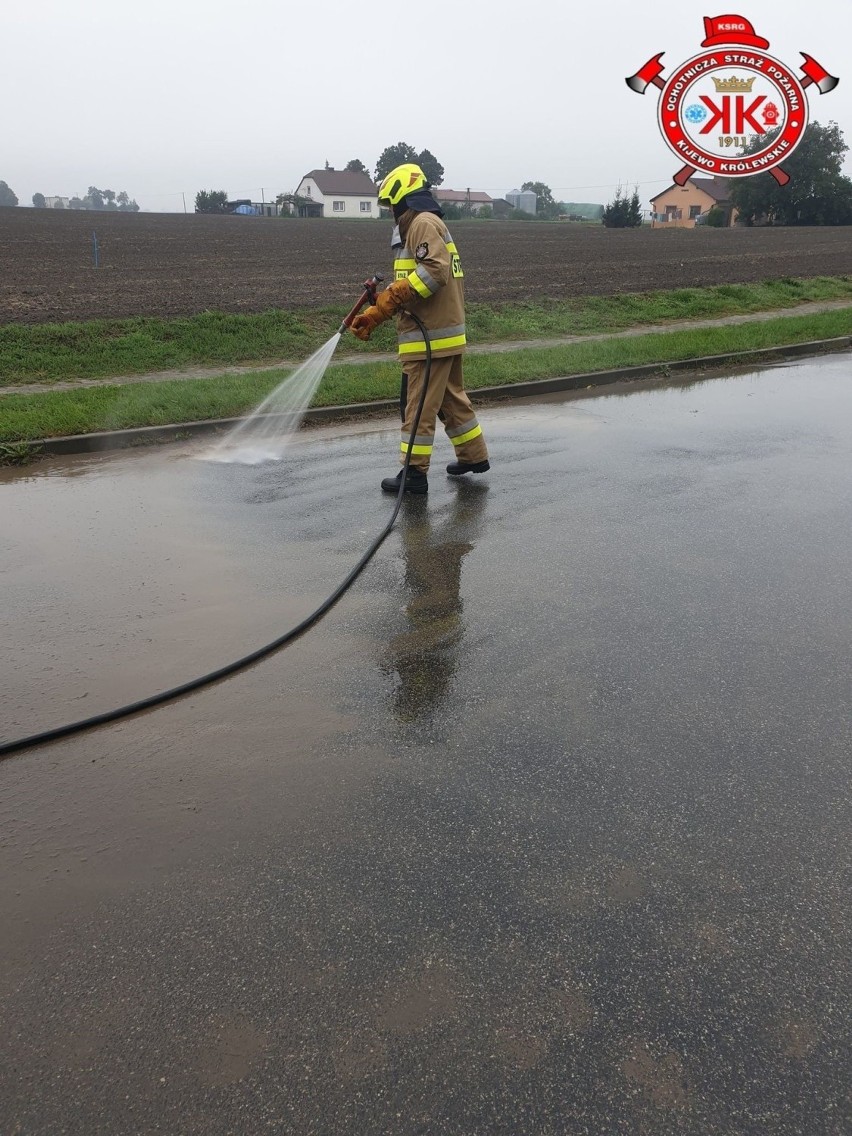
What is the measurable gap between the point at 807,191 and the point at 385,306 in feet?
249

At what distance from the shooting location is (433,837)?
2.85m

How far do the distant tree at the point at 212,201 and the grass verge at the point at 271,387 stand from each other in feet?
345

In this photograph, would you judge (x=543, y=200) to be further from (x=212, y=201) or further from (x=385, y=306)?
(x=385, y=306)

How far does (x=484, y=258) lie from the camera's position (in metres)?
30.2

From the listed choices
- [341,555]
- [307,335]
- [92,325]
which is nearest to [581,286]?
[307,335]

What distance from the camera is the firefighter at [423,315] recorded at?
6.20 m

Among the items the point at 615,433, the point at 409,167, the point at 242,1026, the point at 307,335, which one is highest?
the point at 409,167

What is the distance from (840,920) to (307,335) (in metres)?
12.1

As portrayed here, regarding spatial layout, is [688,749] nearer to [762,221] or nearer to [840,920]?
[840,920]

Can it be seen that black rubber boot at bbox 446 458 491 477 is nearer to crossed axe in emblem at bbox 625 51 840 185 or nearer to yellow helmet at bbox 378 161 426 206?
yellow helmet at bbox 378 161 426 206

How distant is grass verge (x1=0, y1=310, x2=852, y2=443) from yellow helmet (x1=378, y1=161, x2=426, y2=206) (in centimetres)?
307

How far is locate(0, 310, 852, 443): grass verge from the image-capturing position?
321 inches

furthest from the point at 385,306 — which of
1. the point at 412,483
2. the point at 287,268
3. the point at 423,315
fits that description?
the point at 287,268

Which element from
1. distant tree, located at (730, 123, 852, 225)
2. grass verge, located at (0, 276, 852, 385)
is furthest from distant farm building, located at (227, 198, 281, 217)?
grass verge, located at (0, 276, 852, 385)
